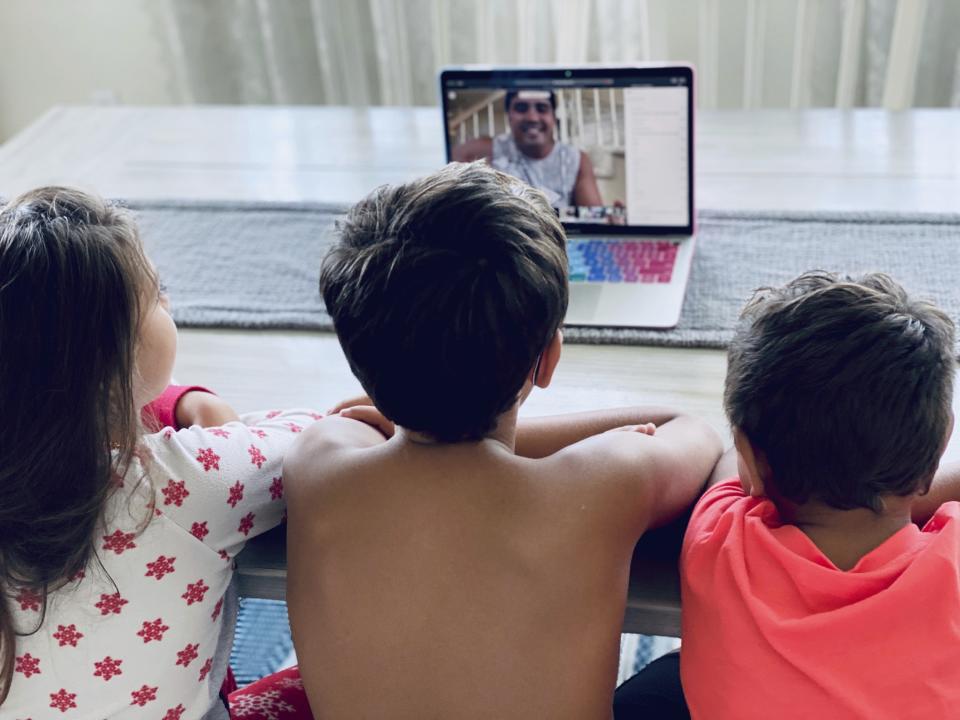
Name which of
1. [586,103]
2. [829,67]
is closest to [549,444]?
[586,103]

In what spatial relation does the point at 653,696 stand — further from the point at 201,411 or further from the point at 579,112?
the point at 579,112

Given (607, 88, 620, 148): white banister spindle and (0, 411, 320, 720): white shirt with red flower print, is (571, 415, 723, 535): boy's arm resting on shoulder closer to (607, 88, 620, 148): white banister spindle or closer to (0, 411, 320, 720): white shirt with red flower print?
(0, 411, 320, 720): white shirt with red flower print

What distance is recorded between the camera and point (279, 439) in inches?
40.8

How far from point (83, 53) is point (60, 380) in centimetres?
243

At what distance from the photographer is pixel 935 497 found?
0.95m

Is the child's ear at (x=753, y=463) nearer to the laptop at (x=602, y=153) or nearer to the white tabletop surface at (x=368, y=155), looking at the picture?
the laptop at (x=602, y=153)

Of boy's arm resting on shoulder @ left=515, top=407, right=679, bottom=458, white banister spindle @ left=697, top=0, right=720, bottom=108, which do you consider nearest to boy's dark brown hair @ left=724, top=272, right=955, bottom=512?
boy's arm resting on shoulder @ left=515, top=407, right=679, bottom=458

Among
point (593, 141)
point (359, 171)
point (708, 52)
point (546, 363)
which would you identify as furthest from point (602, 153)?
point (708, 52)

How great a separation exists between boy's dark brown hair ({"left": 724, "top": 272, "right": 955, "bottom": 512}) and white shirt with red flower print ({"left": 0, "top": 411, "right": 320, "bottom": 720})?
43 cm

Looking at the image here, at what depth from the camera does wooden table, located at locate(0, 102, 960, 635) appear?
123 cm

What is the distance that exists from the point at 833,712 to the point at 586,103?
0.81 meters

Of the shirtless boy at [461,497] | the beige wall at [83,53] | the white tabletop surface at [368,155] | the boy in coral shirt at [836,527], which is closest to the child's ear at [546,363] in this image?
the shirtless boy at [461,497]

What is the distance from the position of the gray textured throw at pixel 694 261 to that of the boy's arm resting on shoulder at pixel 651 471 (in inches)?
10.9

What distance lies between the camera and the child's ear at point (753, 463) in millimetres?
877
